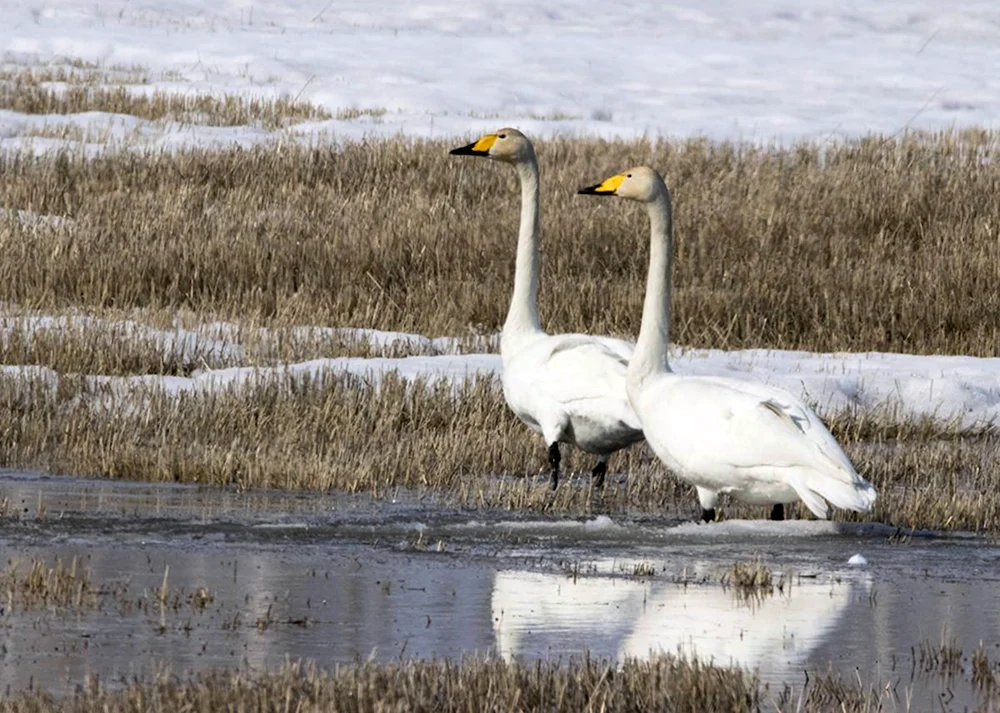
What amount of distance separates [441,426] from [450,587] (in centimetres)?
433

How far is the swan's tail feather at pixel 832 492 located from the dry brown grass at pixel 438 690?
256 centimetres

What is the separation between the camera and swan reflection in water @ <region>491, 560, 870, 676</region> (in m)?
5.50

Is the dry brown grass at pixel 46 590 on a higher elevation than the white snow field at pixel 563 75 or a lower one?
lower

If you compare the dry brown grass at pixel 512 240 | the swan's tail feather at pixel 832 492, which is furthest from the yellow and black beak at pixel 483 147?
the swan's tail feather at pixel 832 492

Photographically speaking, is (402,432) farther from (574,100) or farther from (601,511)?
(574,100)

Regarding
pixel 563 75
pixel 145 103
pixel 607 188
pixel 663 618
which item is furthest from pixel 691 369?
pixel 563 75

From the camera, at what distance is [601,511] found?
8758 mm

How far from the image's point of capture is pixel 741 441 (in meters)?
7.88

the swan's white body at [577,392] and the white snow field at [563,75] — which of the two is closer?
the swan's white body at [577,392]

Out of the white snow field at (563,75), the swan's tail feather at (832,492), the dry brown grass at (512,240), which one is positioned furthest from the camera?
the dry brown grass at (512,240)

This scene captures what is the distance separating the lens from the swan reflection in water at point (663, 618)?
18.0ft

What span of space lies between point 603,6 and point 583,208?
113 feet

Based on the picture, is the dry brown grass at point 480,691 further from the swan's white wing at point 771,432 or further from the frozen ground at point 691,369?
the frozen ground at point 691,369

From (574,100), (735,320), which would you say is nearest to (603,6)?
(574,100)
